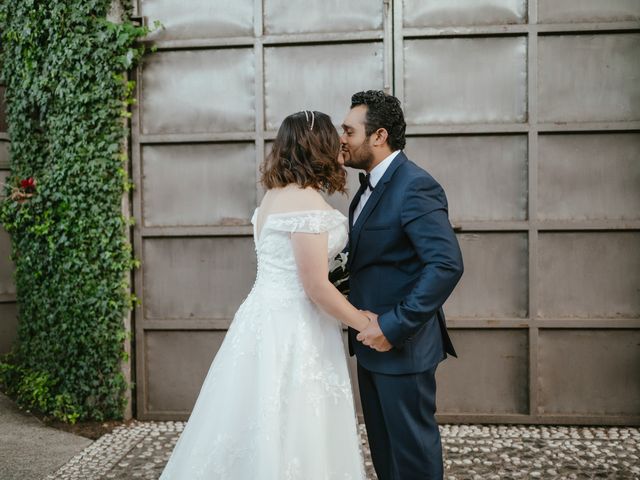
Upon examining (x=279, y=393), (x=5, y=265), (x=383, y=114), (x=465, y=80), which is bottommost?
(x=279, y=393)

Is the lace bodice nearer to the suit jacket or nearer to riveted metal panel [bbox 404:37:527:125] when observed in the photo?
the suit jacket

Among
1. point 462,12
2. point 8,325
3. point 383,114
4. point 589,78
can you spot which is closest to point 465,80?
point 462,12

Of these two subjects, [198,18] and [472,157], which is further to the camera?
[198,18]

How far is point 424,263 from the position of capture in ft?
7.47

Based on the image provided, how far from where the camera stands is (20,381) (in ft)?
14.3

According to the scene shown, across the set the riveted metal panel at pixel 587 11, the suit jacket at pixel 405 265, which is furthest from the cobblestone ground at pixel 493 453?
the riveted metal panel at pixel 587 11

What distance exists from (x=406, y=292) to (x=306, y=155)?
0.70m

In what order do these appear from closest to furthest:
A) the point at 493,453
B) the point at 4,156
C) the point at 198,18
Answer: the point at 493,453 → the point at 198,18 → the point at 4,156

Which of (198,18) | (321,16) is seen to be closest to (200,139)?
(198,18)

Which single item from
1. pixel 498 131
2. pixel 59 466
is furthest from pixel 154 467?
pixel 498 131

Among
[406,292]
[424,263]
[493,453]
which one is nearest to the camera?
[424,263]

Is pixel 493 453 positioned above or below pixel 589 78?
below

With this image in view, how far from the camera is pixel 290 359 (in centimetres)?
246

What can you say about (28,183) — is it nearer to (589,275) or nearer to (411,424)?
(411,424)
